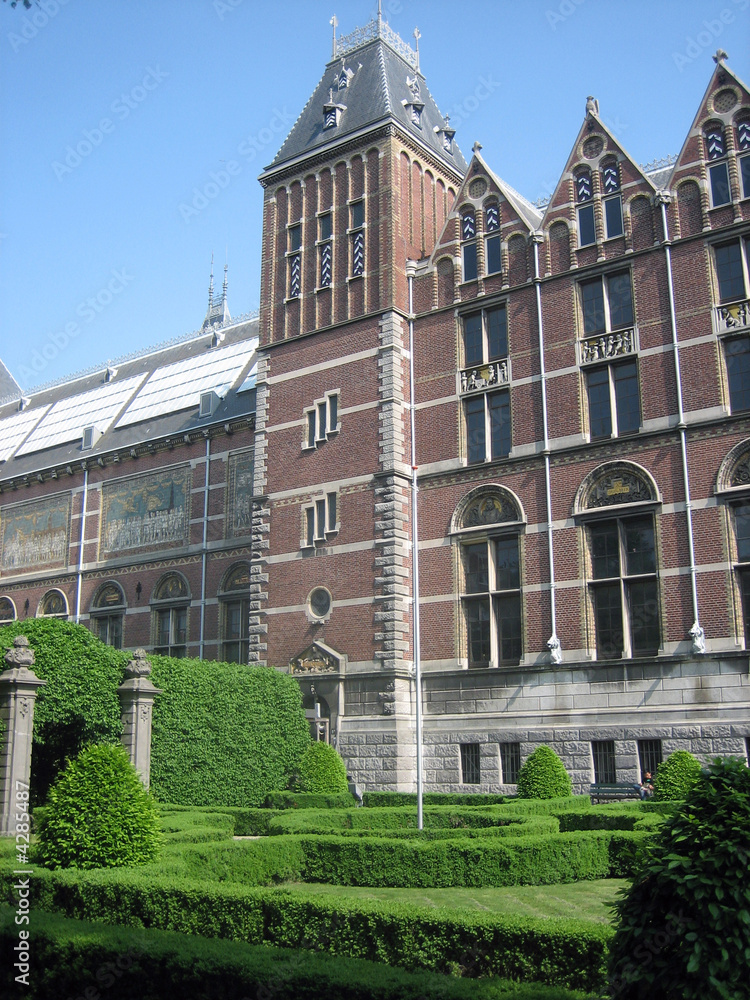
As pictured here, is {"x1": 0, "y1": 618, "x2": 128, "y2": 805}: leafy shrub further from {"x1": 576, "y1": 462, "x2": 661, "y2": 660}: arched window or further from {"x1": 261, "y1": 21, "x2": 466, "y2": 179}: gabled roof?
{"x1": 261, "y1": 21, "x2": 466, "y2": 179}: gabled roof

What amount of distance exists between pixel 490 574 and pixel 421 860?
44.2 ft

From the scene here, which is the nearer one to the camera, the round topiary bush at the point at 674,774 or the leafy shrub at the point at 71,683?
the round topiary bush at the point at 674,774

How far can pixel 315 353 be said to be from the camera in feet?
110

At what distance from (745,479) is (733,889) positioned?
786 inches

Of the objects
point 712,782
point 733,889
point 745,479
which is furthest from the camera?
Result: point 745,479

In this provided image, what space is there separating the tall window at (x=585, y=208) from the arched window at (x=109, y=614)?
24615mm

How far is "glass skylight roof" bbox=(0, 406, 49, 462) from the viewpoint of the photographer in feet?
174

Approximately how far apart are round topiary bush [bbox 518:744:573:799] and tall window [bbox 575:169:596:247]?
1500 centimetres

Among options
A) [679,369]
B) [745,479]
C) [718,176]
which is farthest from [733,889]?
[718,176]

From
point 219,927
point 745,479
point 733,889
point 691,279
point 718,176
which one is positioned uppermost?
point 718,176

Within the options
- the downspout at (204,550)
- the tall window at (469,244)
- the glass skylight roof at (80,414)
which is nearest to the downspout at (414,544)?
the tall window at (469,244)

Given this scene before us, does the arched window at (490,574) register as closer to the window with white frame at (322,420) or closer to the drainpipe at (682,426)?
the drainpipe at (682,426)

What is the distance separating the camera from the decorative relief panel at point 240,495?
38.3 m

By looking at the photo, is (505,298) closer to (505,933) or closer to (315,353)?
(315,353)
